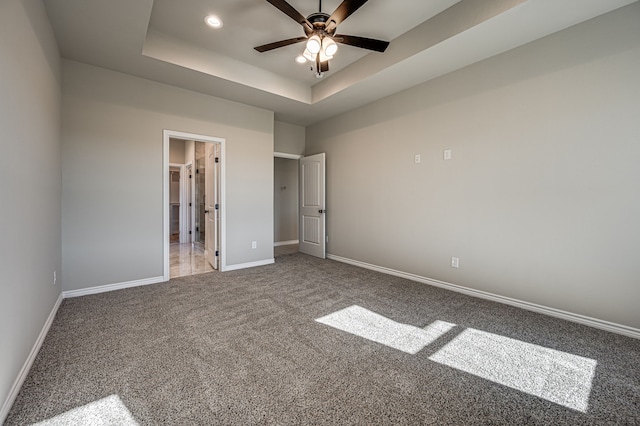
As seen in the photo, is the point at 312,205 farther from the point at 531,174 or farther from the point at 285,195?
the point at 531,174

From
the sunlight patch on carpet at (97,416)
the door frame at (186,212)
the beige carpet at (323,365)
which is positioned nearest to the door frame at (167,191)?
the beige carpet at (323,365)

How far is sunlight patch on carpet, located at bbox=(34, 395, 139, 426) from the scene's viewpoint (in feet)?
4.53

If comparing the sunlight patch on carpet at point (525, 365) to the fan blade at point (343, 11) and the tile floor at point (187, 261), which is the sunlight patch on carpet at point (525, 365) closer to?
the fan blade at point (343, 11)

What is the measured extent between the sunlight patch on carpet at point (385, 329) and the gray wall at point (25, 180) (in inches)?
82.5

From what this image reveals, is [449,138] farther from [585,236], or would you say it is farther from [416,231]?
[585,236]

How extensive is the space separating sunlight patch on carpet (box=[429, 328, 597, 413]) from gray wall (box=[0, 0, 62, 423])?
271cm

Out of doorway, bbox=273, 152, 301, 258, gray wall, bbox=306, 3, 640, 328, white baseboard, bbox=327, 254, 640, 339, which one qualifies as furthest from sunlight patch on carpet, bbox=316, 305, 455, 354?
doorway, bbox=273, 152, 301, 258

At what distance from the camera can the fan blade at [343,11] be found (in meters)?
2.14

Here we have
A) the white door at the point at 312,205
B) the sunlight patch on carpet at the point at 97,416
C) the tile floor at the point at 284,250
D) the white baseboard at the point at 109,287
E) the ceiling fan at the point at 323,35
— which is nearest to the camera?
the sunlight patch on carpet at the point at 97,416

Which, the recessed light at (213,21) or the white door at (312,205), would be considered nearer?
the recessed light at (213,21)

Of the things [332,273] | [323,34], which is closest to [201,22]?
[323,34]

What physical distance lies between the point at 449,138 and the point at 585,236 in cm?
171

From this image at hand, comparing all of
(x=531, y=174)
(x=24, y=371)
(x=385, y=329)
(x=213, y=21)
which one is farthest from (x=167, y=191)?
(x=531, y=174)

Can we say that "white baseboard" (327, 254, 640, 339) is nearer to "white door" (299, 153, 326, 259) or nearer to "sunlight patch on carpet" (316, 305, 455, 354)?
"sunlight patch on carpet" (316, 305, 455, 354)
